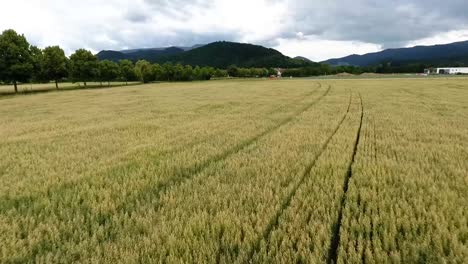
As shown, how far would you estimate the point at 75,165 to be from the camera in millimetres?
8422

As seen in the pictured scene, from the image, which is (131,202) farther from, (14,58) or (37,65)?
(37,65)

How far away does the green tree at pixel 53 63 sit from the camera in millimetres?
62344

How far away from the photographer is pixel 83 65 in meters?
73.5

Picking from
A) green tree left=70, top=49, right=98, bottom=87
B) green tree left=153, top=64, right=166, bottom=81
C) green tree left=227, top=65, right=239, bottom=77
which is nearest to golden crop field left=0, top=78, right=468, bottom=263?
green tree left=70, top=49, right=98, bottom=87

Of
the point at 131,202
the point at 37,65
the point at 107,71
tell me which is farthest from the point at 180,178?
the point at 107,71

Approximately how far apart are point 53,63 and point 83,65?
10252 millimetres

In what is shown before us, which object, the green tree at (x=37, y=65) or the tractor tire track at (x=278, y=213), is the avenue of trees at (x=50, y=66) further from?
the tractor tire track at (x=278, y=213)

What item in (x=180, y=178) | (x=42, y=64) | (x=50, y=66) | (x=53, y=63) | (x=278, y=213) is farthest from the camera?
(x=53, y=63)

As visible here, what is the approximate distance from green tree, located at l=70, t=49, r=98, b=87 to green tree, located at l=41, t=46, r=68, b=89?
15.1ft

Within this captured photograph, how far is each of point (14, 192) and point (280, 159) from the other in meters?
6.35

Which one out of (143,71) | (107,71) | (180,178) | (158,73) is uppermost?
(143,71)

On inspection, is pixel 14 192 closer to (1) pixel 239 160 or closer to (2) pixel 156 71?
(1) pixel 239 160

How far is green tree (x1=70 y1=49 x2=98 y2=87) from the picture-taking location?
73.0 meters

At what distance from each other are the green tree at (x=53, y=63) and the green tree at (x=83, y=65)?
15.1ft
